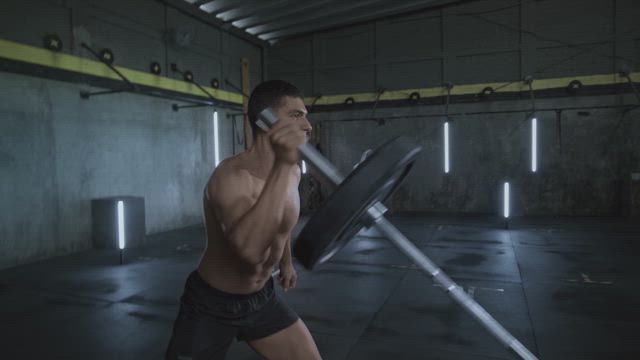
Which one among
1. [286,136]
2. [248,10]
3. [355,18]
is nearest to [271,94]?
[286,136]

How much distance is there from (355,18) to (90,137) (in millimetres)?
6541

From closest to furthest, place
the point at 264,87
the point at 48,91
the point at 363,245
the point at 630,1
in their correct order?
the point at 264,87 → the point at 48,91 → the point at 363,245 → the point at 630,1

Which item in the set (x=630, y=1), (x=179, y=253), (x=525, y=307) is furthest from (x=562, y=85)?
(x=179, y=253)

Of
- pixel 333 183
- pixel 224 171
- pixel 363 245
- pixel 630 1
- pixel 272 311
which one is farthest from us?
pixel 630 1

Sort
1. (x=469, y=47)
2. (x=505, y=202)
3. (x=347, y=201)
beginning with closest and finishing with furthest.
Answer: (x=347, y=201)
(x=505, y=202)
(x=469, y=47)

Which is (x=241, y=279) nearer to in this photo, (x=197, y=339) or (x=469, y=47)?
(x=197, y=339)

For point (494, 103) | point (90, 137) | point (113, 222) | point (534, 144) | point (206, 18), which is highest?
point (206, 18)

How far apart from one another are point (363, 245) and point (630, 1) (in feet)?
26.1

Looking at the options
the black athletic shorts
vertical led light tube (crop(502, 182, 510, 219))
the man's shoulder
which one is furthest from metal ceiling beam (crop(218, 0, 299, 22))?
the black athletic shorts

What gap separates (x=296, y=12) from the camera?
8.98 meters

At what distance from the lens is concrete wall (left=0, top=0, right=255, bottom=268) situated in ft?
18.2

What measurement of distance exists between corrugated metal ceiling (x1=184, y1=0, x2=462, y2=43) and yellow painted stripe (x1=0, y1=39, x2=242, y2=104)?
1.73 metres

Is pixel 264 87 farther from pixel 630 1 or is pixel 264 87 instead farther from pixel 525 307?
pixel 630 1

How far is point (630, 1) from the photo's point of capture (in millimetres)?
8742
